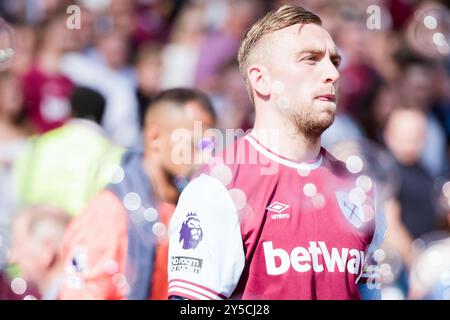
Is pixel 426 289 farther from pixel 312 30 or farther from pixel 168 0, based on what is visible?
pixel 168 0

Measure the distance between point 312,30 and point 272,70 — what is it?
13 centimetres

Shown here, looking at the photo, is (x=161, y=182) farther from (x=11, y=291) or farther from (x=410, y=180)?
(x=410, y=180)

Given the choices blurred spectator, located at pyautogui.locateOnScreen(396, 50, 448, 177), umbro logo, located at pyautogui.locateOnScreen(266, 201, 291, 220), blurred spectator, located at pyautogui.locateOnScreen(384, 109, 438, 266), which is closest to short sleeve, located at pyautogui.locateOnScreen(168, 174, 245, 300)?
umbro logo, located at pyautogui.locateOnScreen(266, 201, 291, 220)

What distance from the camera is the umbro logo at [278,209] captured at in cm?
170

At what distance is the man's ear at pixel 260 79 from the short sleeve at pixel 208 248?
0.74ft

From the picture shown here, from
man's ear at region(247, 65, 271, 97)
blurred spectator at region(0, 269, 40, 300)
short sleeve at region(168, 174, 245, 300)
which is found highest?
man's ear at region(247, 65, 271, 97)

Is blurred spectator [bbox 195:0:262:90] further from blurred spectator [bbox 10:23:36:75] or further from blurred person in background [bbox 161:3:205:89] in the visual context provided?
blurred spectator [bbox 10:23:36:75]

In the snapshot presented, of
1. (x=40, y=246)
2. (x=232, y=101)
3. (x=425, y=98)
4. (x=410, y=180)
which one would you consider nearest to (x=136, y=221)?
(x=40, y=246)

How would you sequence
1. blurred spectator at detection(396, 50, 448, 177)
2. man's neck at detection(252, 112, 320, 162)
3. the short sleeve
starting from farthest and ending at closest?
blurred spectator at detection(396, 50, 448, 177), man's neck at detection(252, 112, 320, 162), the short sleeve

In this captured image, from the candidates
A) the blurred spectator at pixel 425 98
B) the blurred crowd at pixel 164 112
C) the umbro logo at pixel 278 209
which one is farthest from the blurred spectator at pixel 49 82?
the blurred spectator at pixel 425 98

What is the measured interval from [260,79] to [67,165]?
2.51ft

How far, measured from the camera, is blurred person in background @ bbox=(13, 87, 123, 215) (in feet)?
7.42

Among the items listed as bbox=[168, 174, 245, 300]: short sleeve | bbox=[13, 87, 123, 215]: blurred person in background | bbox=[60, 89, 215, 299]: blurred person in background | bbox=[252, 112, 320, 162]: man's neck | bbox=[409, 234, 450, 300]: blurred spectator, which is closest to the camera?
bbox=[168, 174, 245, 300]: short sleeve
